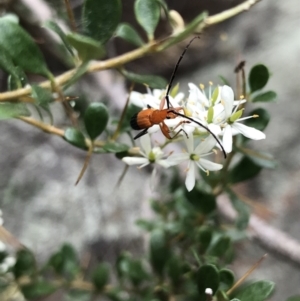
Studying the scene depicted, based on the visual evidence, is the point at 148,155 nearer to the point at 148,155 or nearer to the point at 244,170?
the point at 148,155

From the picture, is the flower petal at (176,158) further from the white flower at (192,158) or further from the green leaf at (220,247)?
the green leaf at (220,247)

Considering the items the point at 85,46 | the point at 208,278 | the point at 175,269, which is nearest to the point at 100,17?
the point at 85,46

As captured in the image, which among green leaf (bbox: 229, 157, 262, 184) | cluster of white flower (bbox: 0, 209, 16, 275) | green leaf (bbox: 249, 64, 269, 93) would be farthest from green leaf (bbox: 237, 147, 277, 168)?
cluster of white flower (bbox: 0, 209, 16, 275)

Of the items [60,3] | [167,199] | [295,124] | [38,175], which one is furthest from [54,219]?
[295,124]

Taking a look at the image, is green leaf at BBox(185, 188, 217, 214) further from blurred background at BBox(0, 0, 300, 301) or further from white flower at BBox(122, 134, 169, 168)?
blurred background at BBox(0, 0, 300, 301)

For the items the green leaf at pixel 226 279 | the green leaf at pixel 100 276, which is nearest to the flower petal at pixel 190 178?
the green leaf at pixel 226 279

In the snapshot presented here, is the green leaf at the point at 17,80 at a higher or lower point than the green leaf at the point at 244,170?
higher
